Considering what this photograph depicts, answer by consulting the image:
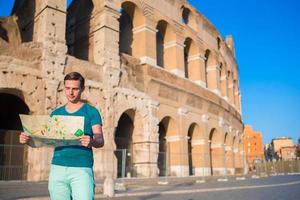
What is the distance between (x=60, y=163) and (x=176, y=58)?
15618mm

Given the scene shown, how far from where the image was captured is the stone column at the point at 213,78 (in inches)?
879

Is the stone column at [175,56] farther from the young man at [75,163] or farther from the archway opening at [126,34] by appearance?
the young man at [75,163]

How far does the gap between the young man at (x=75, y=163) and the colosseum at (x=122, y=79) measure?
23.4ft

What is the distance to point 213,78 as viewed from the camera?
2255cm

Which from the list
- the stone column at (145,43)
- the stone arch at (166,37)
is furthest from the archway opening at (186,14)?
the stone column at (145,43)

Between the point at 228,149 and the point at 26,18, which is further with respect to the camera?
the point at 228,149

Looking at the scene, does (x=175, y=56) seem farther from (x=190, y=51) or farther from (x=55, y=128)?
(x=55, y=128)

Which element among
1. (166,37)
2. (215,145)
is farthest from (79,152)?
(215,145)

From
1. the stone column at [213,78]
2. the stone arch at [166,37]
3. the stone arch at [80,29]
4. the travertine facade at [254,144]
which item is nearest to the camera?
the stone arch at [80,29]

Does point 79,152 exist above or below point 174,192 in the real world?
above

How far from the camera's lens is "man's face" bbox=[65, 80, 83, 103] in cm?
245

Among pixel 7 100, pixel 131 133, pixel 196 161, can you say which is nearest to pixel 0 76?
pixel 7 100

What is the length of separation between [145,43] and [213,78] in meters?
8.39

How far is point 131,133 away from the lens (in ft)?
50.2
